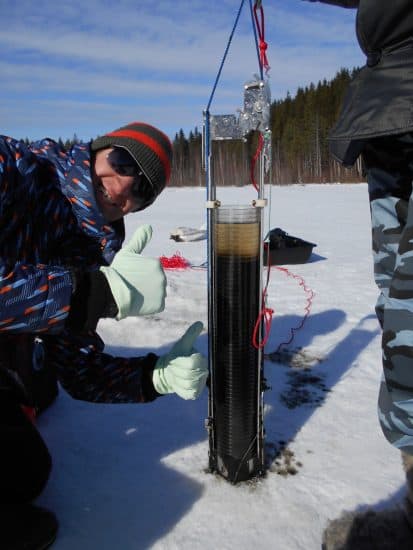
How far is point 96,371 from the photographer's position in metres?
2.14

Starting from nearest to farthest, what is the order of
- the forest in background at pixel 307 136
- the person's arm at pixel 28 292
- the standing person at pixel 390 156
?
the standing person at pixel 390 156
the person's arm at pixel 28 292
the forest in background at pixel 307 136

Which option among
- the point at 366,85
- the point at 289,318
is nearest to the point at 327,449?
the point at 366,85

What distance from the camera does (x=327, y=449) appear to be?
90.1 inches

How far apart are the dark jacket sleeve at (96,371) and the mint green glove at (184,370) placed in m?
0.07

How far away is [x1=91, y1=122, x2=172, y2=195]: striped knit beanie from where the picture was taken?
68.2 inches

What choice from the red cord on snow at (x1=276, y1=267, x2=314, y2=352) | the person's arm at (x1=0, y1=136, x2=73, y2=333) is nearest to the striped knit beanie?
the person's arm at (x1=0, y1=136, x2=73, y2=333)

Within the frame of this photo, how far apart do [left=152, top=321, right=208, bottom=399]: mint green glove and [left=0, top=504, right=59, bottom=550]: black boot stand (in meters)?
0.64

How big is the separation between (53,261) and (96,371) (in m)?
0.56

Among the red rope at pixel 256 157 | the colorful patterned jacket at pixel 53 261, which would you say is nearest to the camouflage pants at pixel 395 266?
the red rope at pixel 256 157

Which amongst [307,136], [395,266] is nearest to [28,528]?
[395,266]

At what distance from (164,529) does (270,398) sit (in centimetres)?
119

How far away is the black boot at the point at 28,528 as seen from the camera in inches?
63.2

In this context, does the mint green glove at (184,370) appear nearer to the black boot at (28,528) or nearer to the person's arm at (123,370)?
the person's arm at (123,370)

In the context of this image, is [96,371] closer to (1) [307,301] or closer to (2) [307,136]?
(1) [307,301]
